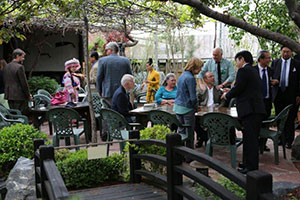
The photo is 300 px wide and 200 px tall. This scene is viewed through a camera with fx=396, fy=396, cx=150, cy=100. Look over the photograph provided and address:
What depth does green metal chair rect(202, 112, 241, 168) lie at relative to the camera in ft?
17.3

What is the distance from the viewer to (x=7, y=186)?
4.17 metres

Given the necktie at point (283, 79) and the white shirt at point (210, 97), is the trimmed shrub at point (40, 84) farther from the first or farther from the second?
the necktie at point (283, 79)

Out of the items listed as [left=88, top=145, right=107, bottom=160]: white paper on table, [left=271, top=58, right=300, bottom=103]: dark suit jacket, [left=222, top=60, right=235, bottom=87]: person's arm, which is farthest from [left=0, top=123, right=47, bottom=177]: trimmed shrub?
[left=271, top=58, right=300, bottom=103]: dark suit jacket

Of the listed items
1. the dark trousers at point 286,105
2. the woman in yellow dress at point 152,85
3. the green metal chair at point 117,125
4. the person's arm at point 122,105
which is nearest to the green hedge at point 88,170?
the green metal chair at point 117,125

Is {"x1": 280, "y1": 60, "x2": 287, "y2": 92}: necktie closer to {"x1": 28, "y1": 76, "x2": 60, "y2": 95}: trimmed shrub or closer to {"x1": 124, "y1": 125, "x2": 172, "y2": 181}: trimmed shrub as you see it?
{"x1": 124, "y1": 125, "x2": 172, "y2": 181}: trimmed shrub

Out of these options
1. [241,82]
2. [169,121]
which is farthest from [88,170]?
[241,82]

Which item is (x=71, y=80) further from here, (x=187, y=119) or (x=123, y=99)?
(x=187, y=119)

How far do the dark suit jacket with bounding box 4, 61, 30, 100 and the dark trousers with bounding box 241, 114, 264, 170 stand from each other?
4461mm

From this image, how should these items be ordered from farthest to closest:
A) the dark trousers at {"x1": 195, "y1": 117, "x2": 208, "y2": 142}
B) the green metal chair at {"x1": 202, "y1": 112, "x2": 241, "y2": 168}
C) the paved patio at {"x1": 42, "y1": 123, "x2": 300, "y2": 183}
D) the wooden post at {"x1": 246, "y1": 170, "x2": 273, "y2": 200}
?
the dark trousers at {"x1": 195, "y1": 117, "x2": 208, "y2": 142} < the green metal chair at {"x1": 202, "y1": 112, "x2": 241, "y2": 168} < the paved patio at {"x1": 42, "y1": 123, "x2": 300, "y2": 183} < the wooden post at {"x1": 246, "y1": 170, "x2": 273, "y2": 200}

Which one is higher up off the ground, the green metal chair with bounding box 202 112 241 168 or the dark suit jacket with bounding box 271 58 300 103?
the dark suit jacket with bounding box 271 58 300 103

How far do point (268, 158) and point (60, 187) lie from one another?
4719 mm

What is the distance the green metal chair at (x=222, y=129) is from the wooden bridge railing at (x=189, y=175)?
1466 millimetres

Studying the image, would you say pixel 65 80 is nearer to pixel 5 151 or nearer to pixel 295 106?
pixel 5 151

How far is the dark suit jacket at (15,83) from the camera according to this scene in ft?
24.7
